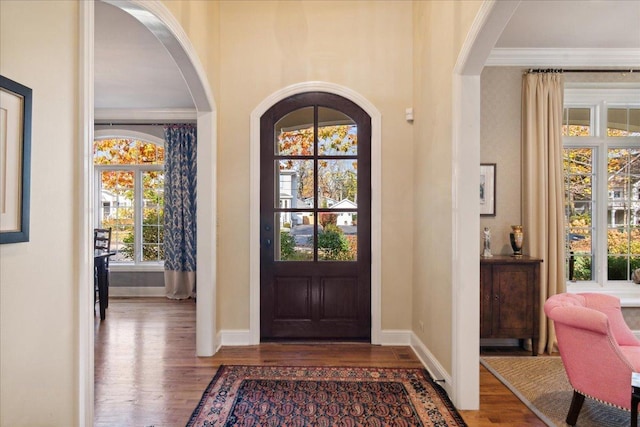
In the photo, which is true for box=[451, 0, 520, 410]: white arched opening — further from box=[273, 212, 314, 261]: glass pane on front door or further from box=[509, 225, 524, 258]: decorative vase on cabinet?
box=[273, 212, 314, 261]: glass pane on front door

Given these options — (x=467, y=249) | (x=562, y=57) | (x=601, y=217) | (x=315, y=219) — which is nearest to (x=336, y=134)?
(x=315, y=219)

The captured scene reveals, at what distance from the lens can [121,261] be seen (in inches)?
263

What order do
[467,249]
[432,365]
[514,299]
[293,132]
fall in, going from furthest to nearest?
[293,132], [514,299], [432,365], [467,249]

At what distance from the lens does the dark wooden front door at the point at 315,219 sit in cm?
402

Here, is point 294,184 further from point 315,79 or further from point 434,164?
point 434,164

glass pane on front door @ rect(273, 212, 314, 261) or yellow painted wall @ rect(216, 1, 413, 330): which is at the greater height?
yellow painted wall @ rect(216, 1, 413, 330)

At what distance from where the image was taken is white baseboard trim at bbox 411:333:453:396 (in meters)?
2.87

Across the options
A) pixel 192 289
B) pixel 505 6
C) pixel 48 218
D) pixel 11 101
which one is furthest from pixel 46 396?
pixel 192 289

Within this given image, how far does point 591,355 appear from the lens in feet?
7.64

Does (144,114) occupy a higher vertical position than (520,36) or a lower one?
lower

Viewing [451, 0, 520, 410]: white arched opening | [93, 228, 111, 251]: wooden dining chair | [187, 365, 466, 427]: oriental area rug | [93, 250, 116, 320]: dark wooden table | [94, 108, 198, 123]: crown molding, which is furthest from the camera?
[94, 108, 198, 123]: crown molding

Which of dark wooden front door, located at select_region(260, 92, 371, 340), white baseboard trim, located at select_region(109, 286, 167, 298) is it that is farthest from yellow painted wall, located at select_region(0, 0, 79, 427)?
white baseboard trim, located at select_region(109, 286, 167, 298)

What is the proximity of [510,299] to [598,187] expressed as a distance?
1877mm

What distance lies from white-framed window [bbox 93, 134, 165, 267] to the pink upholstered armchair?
19.2 ft
